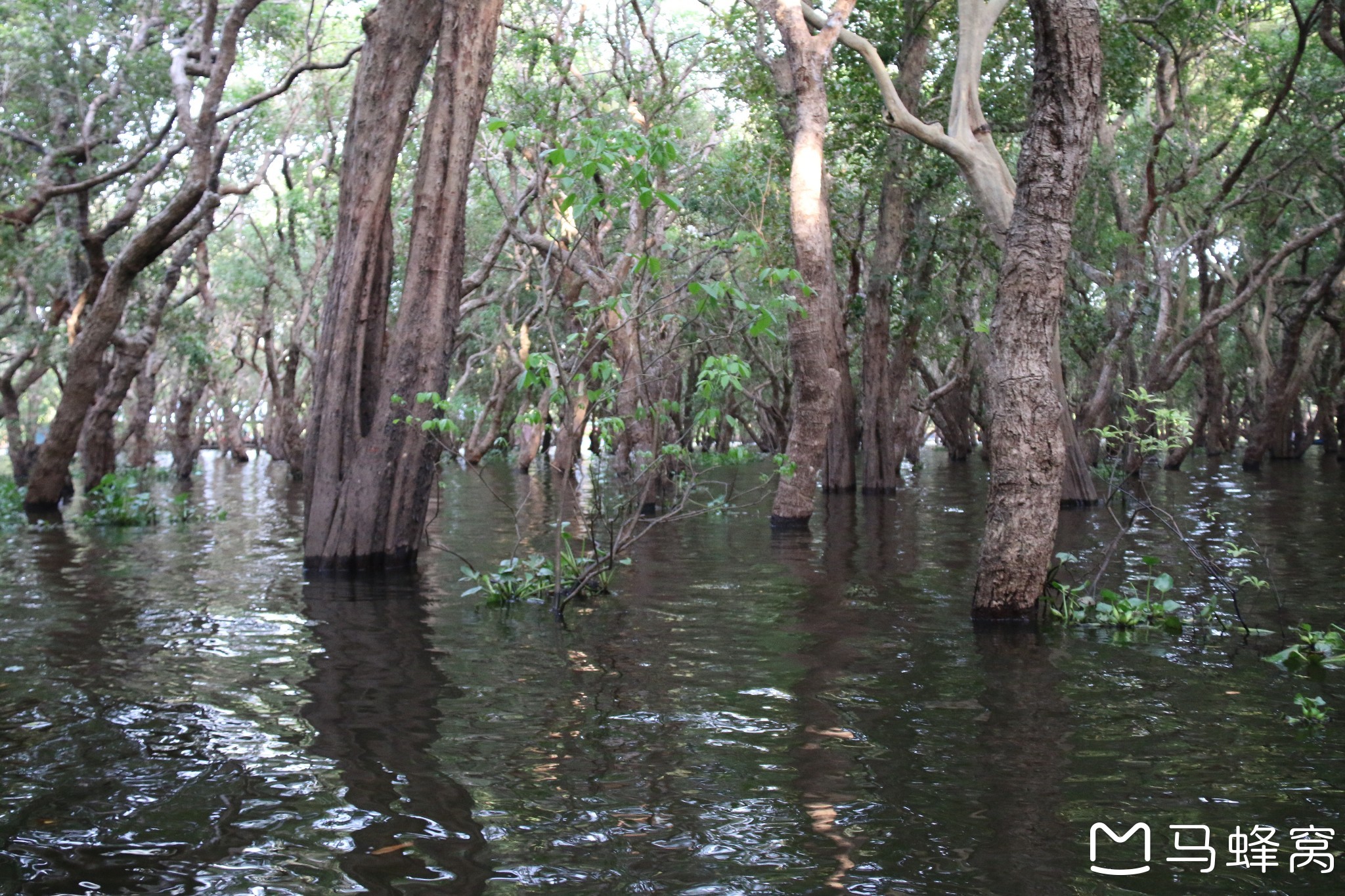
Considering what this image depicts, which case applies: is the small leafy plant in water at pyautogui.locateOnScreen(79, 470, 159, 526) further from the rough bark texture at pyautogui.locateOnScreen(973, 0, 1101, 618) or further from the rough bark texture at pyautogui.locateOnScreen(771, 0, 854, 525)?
the rough bark texture at pyautogui.locateOnScreen(973, 0, 1101, 618)

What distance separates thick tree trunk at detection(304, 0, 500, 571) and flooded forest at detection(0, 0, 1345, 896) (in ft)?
0.14

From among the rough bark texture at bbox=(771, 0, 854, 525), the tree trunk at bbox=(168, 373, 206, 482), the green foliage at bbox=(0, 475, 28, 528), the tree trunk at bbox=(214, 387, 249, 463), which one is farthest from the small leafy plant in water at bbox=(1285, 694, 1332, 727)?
the tree trunk at bbox=(214, 387, 249, 463)

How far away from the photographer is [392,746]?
4.62m

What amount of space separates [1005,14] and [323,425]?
12048mm

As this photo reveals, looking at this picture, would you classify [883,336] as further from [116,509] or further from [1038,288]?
[1038,288]

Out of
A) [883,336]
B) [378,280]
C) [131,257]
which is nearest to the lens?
[378,280]

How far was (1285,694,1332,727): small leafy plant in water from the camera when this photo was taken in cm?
490

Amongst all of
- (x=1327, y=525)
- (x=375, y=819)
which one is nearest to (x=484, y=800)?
(x=375, y=819)

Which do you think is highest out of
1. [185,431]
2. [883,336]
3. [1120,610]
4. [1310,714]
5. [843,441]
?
[883,336]

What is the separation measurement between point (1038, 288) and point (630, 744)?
396cm

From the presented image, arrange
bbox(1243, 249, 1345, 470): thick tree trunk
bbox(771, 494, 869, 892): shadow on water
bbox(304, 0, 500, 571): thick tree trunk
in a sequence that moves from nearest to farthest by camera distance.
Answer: bbox(771, 494, 869, 892): shadow on water → bbox(304, 0, 500, 571): thick tree trunk → bbox(1243, 249, 1345, 470): thick tree trunk

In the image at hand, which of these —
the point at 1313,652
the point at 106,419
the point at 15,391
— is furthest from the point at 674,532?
the point at 15,391

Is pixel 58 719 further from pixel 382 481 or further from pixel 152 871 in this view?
pixel 382 481

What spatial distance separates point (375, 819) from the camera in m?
3.78
